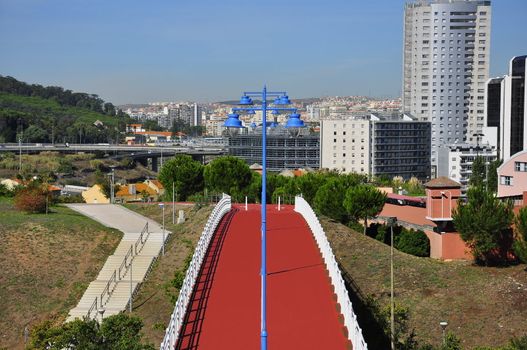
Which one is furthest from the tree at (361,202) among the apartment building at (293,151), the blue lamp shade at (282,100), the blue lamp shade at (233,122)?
the apartment building at (293,151)

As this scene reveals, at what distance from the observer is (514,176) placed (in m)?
51.9

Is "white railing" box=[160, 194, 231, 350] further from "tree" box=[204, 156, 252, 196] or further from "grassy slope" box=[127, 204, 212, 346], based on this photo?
"tree" box=[204, 156, 252, 196]

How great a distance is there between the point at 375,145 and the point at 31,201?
77437 millimetres

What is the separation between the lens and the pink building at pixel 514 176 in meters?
51.2

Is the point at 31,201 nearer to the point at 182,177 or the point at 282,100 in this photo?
the point at 182,177

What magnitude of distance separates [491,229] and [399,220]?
13831mm

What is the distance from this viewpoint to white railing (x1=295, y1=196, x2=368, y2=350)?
18.6 m

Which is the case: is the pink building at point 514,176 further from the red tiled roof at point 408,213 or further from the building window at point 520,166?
the red tiled roof at point 408,213

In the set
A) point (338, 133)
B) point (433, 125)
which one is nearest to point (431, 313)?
point (338, 133)

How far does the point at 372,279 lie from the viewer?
110ft

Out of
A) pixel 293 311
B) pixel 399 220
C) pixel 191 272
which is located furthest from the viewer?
pixel 399 220

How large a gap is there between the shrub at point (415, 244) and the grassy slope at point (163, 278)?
9890mm

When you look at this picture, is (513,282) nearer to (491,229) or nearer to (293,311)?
(491,229)

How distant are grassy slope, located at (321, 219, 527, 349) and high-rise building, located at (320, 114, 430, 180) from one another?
265ft
